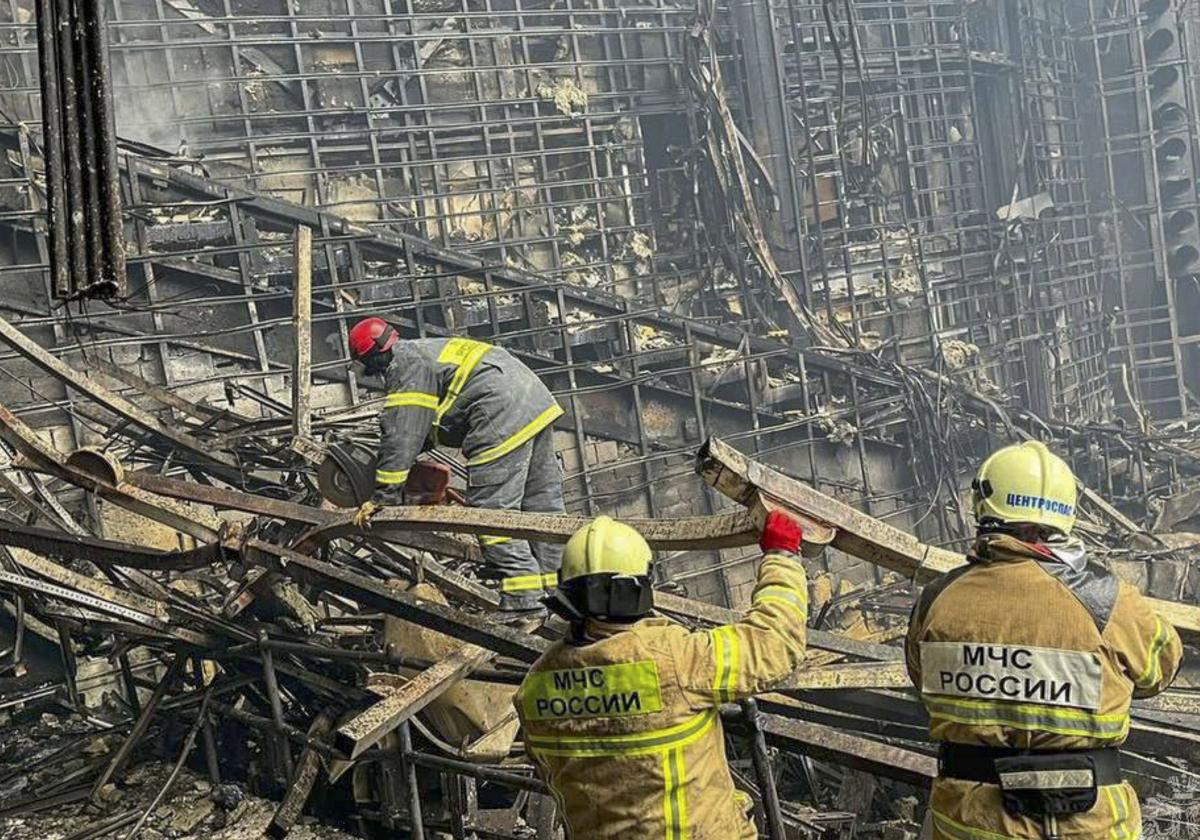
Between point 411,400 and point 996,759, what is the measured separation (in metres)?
3.75

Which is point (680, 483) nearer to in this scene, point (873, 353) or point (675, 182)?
point (873, 353)

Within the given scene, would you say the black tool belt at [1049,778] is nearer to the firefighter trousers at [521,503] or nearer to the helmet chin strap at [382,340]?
the firefighter trousers at [521,503]

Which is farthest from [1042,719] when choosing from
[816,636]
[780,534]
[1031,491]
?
[816,636]

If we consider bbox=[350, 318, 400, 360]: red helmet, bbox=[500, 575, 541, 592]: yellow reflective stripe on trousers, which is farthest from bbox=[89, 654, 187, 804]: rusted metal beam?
bbox=[350, 318, 400, 360]: red helmet

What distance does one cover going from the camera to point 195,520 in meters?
5.31

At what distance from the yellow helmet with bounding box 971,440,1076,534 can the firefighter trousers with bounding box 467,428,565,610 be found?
268 centimetres

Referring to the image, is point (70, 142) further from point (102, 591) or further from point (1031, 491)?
point (1031, 491)

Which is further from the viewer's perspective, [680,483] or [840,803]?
[680,483]

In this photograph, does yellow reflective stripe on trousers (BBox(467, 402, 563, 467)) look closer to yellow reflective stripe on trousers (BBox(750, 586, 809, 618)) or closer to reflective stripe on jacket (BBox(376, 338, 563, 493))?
reflective stripe on jacket (BBox(376, 338, 563, 493))

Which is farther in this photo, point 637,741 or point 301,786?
point 301,786

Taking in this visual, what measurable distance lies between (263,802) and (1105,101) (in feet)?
57.9

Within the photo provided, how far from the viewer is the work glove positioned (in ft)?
16.5

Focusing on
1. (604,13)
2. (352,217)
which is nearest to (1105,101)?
(604,13)

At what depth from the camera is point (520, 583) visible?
5.88 m
